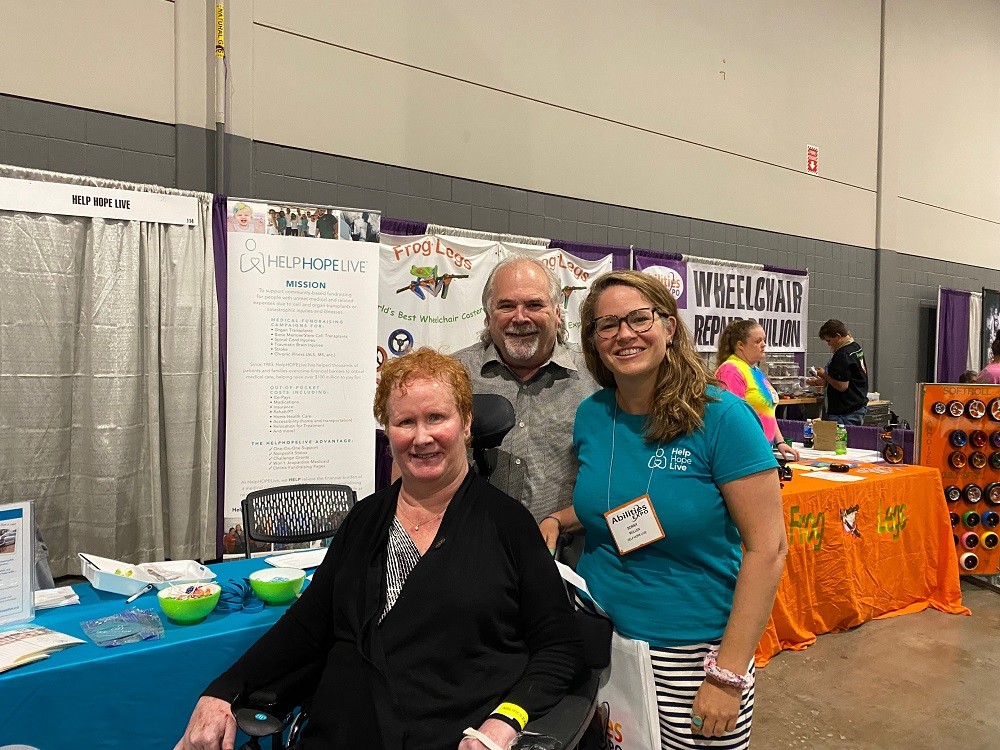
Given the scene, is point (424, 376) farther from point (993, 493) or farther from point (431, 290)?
point (993, 493)

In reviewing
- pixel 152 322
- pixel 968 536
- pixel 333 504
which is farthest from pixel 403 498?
pixel 968 536

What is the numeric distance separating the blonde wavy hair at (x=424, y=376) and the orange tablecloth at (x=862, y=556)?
7.77 ft

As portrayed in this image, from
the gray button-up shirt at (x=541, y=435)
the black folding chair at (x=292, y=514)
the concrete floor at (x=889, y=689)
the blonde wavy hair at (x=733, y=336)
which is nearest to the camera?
the gray button-up shirt at (x=541, y=435)

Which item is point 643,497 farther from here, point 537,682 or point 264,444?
point 264,444

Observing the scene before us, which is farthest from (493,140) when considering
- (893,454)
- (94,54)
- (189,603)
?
(189,603)

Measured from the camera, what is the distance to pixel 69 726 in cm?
154

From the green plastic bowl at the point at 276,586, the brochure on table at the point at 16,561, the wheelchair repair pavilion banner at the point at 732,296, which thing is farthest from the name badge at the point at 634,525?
the wheelchair repair pavilion banner at the point at 732,296

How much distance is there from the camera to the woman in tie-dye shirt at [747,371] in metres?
4.70

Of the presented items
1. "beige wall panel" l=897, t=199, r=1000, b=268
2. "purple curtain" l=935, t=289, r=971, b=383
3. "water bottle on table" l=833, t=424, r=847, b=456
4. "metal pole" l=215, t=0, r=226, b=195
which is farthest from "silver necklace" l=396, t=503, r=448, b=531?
"purple curtain" l=935, t=289, r=971, b=383

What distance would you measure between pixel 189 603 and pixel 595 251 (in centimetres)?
435

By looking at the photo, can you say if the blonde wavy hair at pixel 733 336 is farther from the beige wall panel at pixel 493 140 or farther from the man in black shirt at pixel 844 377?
the man in black shirt at pixel 844 377

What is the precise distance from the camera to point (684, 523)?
1.40 m

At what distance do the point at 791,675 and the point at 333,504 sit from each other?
7.20 feet

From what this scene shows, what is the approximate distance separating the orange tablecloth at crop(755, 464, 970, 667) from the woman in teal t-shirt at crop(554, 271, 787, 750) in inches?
83.1
